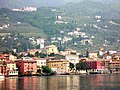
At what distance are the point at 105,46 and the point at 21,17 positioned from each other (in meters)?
26.8

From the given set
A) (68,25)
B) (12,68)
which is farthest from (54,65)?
(68,25)

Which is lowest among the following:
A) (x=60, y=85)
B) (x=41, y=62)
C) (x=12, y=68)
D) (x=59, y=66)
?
(x=59, y=66)

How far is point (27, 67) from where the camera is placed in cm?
7300

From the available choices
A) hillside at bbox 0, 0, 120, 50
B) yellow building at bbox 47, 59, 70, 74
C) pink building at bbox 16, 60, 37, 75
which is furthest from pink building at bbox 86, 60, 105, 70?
hillside at bbox 0, 0, 120, 50

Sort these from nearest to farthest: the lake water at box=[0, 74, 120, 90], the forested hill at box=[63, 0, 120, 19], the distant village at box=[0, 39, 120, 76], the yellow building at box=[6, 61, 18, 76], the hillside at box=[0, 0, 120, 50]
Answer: the lake water at box=[0, 74, 120, 90] < the yellow building at box=[6, 61, 18, 76] < the distant village at box=[0, 39, 120, 76] < the hillside at box=[0, 0, 120, 50] < the forested hill at box=[63, 0, 120, 19]

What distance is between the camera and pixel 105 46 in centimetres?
12362

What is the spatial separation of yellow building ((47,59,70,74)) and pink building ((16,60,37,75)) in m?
3.20

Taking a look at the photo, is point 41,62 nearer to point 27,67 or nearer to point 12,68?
point 27,67

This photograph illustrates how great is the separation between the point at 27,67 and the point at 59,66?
8.18 m

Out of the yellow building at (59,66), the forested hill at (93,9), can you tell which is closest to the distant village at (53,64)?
the yellow building at (59,66)

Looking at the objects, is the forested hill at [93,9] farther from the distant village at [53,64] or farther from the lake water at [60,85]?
the lake water at [60,85]

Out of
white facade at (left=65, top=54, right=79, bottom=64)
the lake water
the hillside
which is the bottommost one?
the hillside

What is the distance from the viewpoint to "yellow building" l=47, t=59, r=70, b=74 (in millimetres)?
77625

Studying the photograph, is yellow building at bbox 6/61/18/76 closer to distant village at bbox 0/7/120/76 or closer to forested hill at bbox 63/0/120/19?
distant village at bbox 0/7/120/76
